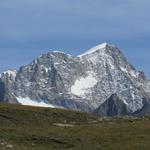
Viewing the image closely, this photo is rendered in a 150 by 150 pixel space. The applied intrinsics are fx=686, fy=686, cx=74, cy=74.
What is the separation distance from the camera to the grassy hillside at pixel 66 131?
8894cm

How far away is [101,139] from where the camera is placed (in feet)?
309

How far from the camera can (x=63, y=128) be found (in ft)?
344

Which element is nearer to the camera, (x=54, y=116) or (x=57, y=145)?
(x=57, y=145)

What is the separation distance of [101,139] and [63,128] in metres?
12.1

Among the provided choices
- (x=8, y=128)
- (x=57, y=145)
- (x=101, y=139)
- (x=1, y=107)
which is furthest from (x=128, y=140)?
(x=1, y=107)

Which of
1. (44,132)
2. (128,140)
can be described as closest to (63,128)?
(44,132)

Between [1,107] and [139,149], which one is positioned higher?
[1,107]

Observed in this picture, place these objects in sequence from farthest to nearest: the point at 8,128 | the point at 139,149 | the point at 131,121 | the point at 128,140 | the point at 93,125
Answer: the point at 131,121 < the point at 93,125 < the point at 8,128 < the point at 128,140 < the point at 139,149

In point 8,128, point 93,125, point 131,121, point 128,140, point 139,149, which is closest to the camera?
point 139,149

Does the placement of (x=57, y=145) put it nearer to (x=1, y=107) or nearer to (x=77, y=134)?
(x=77, y=134)

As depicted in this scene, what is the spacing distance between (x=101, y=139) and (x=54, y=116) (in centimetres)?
2873

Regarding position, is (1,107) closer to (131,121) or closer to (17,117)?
(17,117)

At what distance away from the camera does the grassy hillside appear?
292ft

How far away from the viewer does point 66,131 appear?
332 feet
